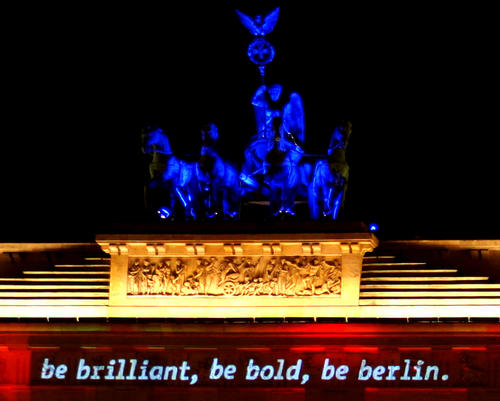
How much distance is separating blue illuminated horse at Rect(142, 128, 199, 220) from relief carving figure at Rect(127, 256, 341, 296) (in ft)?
3.28

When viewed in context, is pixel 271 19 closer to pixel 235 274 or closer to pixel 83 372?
pixel 235 274

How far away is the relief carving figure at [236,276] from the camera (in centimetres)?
2941

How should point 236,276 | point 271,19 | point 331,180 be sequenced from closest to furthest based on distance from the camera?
point 331,180
point 236,276
point 271,19

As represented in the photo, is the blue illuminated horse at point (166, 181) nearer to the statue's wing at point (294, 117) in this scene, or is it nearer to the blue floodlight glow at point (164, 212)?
the blue floodlight glow at point (164, 212)

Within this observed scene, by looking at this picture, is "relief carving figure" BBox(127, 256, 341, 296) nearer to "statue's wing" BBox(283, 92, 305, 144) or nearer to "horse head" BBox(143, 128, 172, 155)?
"horse head" BBox(143, 128, 172, 155)

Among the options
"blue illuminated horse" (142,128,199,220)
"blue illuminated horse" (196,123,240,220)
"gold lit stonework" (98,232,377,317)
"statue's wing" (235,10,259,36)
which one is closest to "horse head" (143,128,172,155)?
"blue illuminated horse" (142,128,199,220)

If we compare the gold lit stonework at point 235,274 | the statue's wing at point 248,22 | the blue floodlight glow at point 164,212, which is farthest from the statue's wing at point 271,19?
the gold lit stonework at point 235,274

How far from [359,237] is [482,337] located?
113 inches

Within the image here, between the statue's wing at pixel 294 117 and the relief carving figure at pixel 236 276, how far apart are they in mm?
2466

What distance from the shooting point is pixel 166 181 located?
97.8 feet

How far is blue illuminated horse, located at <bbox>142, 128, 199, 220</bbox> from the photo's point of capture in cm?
2980

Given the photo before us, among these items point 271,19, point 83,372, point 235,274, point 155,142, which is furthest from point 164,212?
point 271,19

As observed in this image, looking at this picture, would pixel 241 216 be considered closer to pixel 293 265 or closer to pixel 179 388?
pixel 293 265

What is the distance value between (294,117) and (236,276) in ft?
10.7
